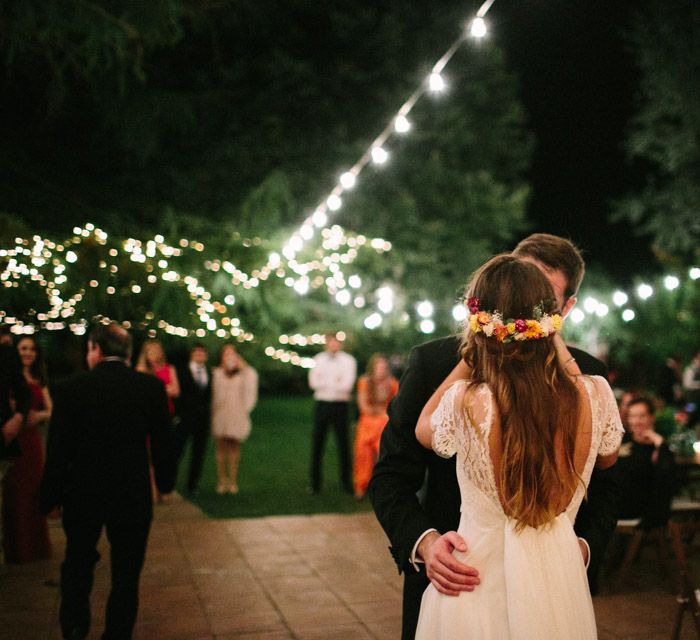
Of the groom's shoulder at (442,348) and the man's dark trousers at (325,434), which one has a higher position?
the groom's shoulder at (442,348)

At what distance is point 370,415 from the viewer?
10578mm

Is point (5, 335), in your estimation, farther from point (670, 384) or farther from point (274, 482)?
point (670, 384)

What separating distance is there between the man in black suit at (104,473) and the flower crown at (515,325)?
115 inches

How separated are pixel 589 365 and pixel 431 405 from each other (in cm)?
61

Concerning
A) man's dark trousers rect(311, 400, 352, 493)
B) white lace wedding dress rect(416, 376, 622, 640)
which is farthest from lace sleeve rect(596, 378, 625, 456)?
man's dark trousers rect(311, 400, 352, 493)

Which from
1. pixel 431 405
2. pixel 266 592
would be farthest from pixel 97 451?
pixel 431 405

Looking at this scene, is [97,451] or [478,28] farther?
[478,28]

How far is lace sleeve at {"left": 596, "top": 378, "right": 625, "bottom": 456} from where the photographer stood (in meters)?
2.37

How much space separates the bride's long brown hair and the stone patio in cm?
342

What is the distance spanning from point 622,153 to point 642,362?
10863 mm

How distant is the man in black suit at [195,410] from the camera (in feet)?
35.2

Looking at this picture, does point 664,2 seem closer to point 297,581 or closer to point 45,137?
point 45,137

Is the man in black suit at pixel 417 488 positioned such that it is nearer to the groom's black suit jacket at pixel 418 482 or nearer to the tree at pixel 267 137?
the groom's black suit jacket at pixel 418 482

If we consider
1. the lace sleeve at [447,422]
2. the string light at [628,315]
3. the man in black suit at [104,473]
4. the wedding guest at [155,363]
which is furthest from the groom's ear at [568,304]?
the string light at [628,315]
